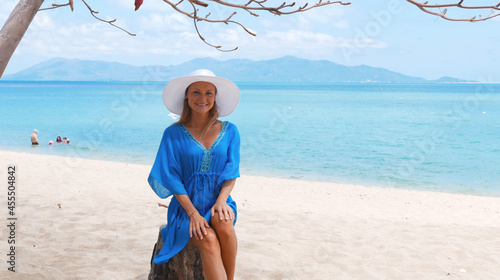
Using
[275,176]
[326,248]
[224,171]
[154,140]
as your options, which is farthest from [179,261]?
[154,140]

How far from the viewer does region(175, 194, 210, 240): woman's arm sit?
2.58 m

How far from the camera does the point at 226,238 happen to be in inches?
103

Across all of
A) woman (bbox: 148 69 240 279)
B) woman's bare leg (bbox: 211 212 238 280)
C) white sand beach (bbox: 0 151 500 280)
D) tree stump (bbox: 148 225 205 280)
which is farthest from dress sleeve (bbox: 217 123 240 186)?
white sand beach (bbox: 0 151 500 280)

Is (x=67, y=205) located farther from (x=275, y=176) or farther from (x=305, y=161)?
(x=305, y=161)

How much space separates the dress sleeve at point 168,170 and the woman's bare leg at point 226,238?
0.89 feet

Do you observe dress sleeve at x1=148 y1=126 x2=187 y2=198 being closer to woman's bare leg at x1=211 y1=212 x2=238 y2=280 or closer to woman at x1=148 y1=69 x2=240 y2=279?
woman at x1=148 y1=69 x2=240 y2=279

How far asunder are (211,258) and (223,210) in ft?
0.89

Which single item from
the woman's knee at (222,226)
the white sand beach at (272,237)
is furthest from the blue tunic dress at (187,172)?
the white sand beach at (272,237)

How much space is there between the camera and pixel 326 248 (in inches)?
170

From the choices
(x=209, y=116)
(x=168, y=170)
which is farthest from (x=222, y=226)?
(x=209, y=116)

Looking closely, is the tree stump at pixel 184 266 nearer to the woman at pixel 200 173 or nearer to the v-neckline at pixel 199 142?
the woman at pixel 200 173

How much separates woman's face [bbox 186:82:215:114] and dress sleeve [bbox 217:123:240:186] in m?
0.22

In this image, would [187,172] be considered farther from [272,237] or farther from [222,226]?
[272,237]

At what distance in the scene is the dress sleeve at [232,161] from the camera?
2.77 m
